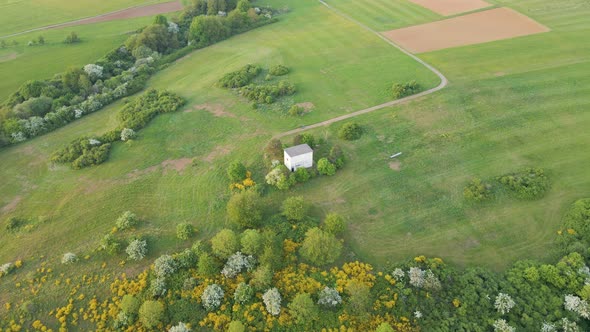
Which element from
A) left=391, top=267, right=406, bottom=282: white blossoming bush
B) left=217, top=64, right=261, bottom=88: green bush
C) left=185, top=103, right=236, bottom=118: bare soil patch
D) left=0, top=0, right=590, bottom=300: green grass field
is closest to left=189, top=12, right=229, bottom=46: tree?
left=0, top=0, right=590, bottom=300: green grass field

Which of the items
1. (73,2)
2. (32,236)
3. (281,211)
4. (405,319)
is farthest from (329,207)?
(73,2)

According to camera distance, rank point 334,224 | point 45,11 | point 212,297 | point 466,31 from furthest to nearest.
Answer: point 45,11 → point 466,31 → point 334,224 → point 212,297

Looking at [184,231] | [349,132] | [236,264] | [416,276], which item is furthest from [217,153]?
[416,276]

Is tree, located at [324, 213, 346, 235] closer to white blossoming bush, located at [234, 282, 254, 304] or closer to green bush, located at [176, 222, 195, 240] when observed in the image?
white blossoming bush, located at [234, 282, 254, 304]

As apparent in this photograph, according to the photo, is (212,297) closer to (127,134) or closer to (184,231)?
(184,231)

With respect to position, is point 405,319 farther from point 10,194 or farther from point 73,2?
point 73,2

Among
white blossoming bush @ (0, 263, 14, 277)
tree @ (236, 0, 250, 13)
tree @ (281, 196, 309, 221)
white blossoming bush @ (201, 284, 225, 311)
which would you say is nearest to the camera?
white blossoming bush @ (201, 284, 225, 311)
